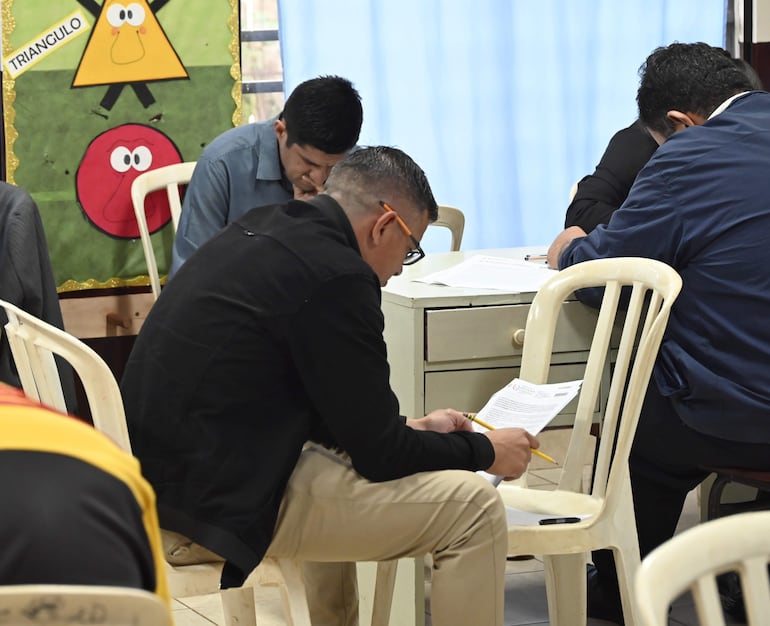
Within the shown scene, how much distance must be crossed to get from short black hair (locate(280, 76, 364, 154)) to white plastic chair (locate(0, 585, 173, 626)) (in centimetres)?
208

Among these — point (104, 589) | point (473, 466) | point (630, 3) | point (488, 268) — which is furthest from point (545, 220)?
point (104, 589)

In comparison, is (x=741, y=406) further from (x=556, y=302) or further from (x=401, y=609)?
(x=401, y=609)

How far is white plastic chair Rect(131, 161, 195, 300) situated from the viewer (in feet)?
11.5

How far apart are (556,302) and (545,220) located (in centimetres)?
180

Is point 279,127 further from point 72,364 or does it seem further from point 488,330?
point 72,364

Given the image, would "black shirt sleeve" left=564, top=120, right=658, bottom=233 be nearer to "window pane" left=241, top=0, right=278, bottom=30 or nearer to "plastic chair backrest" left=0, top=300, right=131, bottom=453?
"window pane" left=241, top=0, right=278, bottom=30

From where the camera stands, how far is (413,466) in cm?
193

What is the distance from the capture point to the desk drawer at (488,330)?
2.47 m

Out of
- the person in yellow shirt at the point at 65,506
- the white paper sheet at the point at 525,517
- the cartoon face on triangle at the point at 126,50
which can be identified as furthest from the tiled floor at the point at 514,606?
the person in yellow shirt at the point at 65,506

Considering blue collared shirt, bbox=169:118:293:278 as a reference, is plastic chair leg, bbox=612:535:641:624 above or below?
below

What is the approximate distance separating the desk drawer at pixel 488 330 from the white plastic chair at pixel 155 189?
133 centimetres

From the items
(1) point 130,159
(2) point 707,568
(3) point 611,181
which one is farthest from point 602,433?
(1) point 130,159

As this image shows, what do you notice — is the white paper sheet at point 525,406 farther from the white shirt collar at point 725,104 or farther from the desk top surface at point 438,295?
the white shirt collar at point 725,104

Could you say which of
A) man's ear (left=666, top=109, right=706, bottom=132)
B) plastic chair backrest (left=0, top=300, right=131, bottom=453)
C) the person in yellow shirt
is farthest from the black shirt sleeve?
the person in yellow shirt
